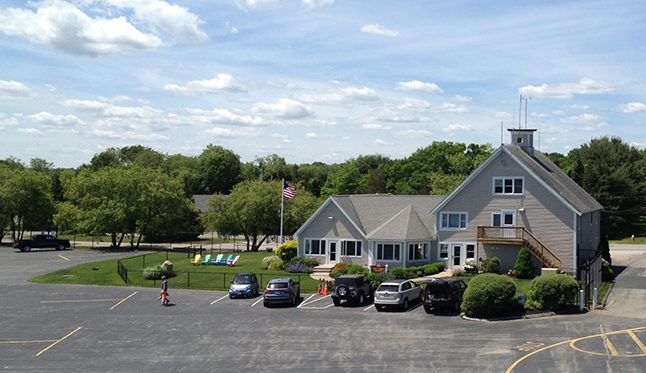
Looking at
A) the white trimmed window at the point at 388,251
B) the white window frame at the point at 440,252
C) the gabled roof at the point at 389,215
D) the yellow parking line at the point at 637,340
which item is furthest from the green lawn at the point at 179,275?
the yellow parking line at the point at 637,340

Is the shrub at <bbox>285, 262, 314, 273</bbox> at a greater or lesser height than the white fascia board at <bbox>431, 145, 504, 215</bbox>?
lesser

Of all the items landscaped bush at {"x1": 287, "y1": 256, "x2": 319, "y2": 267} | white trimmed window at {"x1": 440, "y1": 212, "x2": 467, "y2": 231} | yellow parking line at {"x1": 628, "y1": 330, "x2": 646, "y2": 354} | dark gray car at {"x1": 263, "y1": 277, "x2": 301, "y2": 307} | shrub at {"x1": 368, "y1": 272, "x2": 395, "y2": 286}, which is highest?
white trimmed window at {"x1": 440, "y1": 212, "x2": 467, "y2": 231}

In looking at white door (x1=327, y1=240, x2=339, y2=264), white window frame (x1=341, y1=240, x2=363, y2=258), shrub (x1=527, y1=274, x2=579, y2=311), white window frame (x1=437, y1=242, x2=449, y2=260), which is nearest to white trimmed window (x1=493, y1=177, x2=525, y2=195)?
white window frame (x1=437, y1=242, x2=449, y2=260)

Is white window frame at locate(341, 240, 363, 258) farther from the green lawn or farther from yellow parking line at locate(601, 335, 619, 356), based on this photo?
yellow parking line at locate(601, 335, 619, 356)

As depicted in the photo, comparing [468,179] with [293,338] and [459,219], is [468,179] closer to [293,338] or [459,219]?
[459,219]

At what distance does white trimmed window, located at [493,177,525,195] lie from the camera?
48.0m

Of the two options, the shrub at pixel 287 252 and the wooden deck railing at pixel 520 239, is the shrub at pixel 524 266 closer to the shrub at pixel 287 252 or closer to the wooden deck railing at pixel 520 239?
the wooden deck railing at pixel 520 239

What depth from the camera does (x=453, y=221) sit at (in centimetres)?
5066

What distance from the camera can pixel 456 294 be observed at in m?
35.3

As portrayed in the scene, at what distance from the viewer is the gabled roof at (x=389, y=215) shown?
167ft

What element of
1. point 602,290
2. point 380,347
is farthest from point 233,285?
point 602,290

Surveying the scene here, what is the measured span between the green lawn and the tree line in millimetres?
9342

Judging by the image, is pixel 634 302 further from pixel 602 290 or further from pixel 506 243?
pixel 506 243

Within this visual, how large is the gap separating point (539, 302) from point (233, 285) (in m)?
18.8
